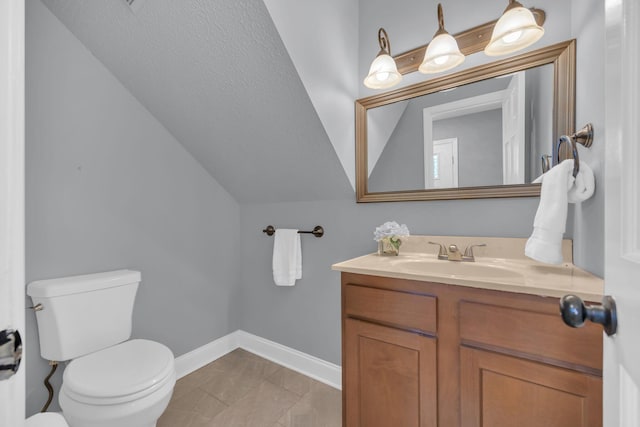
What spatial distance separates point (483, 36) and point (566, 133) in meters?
0.61

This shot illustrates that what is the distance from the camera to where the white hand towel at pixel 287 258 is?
1965mm

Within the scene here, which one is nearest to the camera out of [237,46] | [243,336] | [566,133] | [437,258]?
[566,133]

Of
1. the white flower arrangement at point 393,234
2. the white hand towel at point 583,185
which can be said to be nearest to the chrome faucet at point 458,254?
the white flower arrangement at point 393,234

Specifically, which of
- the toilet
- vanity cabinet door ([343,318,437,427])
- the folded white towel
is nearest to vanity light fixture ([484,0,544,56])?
the folded white towel

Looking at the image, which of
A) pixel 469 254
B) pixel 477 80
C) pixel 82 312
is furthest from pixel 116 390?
pixel 477 80

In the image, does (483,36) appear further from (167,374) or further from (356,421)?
(167,374)

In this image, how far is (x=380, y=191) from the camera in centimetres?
171

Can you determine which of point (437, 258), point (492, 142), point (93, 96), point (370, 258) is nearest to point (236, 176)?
point (93, 96)

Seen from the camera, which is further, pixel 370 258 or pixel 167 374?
pixel 370 258

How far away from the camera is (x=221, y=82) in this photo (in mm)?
1482

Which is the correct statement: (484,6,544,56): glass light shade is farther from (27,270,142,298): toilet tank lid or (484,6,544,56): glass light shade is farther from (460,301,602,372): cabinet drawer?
(27,270,142,298): toilet tank lid
